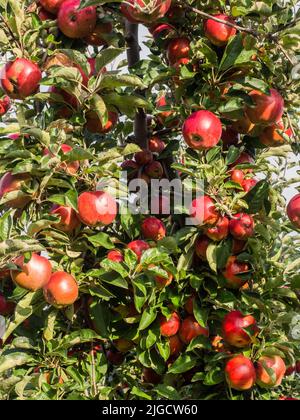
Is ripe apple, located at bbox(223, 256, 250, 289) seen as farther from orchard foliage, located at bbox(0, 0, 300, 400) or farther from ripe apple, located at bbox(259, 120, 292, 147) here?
ripe apple, located at bbox(259, 120, 292, 147)

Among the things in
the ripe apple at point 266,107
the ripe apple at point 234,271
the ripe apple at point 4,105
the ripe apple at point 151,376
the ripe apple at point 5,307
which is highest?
the ripe apple at point 266,107

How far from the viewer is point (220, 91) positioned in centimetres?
237

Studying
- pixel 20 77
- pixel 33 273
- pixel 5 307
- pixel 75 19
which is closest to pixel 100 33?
pixel 75 19

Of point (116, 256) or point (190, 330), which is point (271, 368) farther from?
point (116, 256)

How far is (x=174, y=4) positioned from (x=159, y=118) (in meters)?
0.68

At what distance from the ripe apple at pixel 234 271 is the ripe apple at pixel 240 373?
30cm

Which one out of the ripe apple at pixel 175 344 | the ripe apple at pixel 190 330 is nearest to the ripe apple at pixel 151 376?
the ripe apple at pixel 175 344

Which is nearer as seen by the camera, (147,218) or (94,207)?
(94,207)

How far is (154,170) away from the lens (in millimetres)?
2773

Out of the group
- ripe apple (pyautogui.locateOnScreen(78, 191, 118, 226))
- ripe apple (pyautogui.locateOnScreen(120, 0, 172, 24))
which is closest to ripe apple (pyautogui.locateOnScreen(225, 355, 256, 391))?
ripe apple (pyautogui.locateOnScreen(78, 191, 118, 226))

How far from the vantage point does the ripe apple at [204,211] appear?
228 centimetres

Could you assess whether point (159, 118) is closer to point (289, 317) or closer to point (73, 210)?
point (73, 210)

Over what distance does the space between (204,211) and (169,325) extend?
50 centimetres

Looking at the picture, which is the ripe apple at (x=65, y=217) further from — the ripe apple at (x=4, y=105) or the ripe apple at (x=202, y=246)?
the ripe apple at (x=4, y=105)
